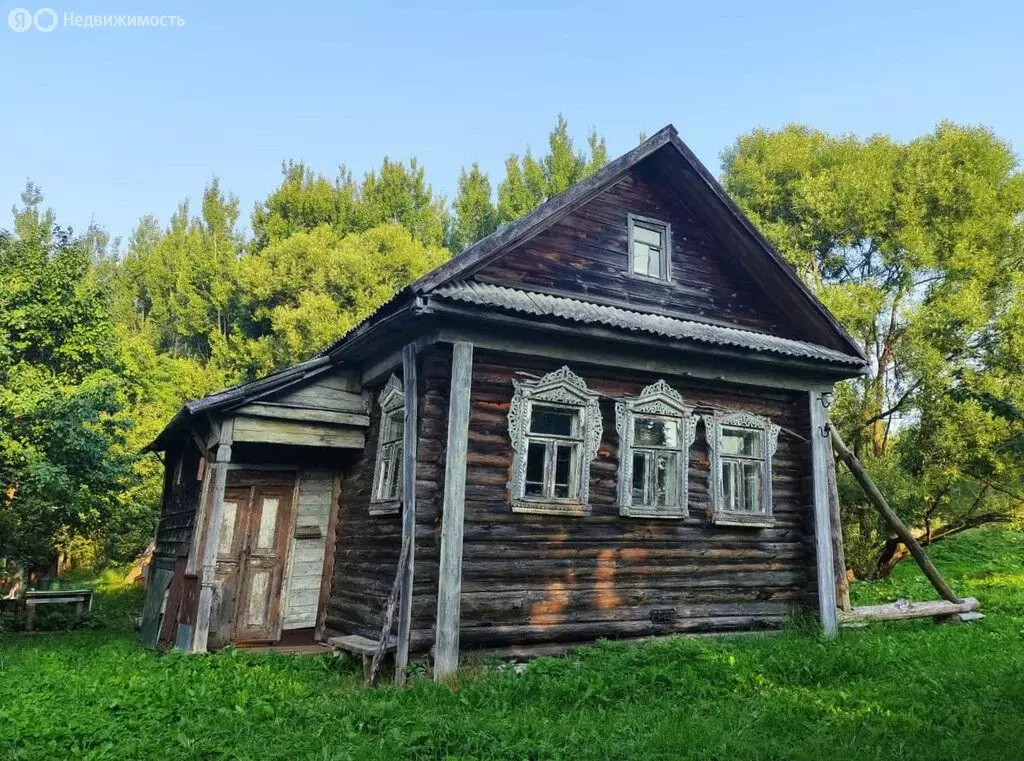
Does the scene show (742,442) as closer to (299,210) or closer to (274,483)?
(274,483)

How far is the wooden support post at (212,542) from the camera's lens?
9344 millimetres

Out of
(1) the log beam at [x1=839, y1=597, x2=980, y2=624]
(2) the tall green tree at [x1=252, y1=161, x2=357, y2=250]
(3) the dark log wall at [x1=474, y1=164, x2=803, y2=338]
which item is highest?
(2) the tall green tree at [x1=252, y1=161, x2=357, y2=250]

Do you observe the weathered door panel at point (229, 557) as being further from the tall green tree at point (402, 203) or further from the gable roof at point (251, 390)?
the tall green tree at point (402, 203)

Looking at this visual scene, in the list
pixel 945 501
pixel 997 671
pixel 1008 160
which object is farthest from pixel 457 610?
pixel 1008 160

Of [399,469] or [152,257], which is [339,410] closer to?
[399,469]

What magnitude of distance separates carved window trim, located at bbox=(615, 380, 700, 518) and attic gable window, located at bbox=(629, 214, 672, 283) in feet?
6.44

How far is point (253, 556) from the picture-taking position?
34.4 feet

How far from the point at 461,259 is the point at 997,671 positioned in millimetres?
7323

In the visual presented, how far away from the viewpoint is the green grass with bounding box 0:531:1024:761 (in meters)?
5.68

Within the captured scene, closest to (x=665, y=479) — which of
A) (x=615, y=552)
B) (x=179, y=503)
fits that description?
(x=615, y=552)

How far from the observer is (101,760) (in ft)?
17.6

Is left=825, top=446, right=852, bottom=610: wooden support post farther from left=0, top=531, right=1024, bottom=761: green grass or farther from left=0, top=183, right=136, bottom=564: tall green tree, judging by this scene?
left=0, top=183, right=136, bottom=564: tall green tree

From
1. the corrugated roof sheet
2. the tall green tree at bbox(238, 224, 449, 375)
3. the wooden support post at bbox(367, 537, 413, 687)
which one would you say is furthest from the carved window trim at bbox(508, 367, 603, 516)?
the tall green tree at bbox(238, 224, 449, 375)

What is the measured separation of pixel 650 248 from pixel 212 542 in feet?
24.2
